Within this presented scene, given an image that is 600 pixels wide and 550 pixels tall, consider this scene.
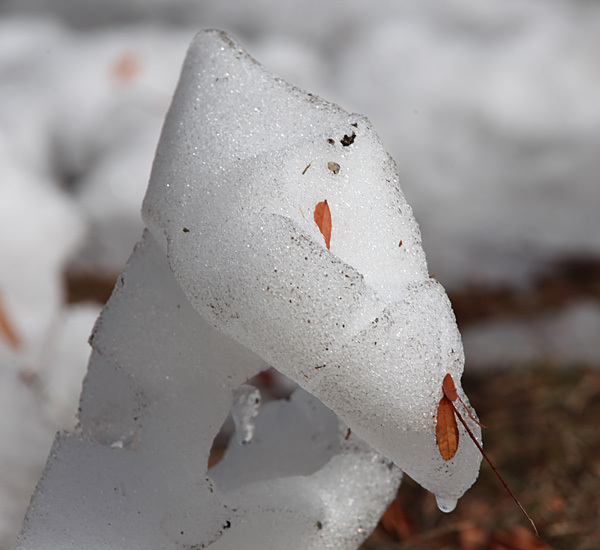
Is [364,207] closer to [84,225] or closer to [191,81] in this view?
[191,81]

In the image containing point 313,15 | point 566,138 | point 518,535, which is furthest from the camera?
point 313,15

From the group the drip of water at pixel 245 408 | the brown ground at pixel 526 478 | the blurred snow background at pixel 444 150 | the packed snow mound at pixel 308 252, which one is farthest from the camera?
the blurred snow background at pixel 444 150

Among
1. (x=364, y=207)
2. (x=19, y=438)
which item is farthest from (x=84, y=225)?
(x=364, y=207)

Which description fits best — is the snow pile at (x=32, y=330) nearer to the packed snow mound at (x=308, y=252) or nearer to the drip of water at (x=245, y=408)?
the drip of water at (x=245, y=408)

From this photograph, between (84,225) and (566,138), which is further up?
(566,138)

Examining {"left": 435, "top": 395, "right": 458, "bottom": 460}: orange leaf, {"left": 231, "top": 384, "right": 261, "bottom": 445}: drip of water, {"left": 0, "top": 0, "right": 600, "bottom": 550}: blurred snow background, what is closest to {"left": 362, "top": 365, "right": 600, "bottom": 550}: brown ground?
{"left": 0, "top": 0, "right": 600, "bottom": 550}: blurred snow background

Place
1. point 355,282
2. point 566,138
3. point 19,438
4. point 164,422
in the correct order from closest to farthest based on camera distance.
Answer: point 355,282, point 164,422, point 19,438, point 566,138

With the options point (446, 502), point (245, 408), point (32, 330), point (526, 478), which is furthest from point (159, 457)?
point (526, 478)

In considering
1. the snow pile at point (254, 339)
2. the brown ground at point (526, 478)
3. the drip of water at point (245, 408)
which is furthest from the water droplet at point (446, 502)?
the brown ground at point (526, 478)
